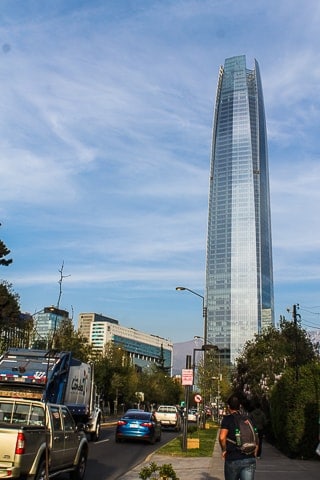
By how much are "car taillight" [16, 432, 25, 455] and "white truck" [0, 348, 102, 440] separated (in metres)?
8.08

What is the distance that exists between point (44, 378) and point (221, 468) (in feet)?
22.8

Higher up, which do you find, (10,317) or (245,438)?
(10,317)

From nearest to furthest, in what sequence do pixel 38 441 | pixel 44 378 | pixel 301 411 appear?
pixel 38 441 < pixel 301 411 < pixel 44 378

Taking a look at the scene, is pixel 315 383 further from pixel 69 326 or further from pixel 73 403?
pixel 69 326

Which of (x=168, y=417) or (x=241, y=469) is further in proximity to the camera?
(x=168, y=417)

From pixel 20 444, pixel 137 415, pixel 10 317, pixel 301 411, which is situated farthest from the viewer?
pixel 10 317

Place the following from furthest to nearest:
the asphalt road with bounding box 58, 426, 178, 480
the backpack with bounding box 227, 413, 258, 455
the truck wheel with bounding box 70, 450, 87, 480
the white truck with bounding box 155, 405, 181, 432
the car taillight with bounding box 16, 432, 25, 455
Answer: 1. the white truck with bounding box 155, 405, 181, 432
2. the asphalt road with bounding box 58, 426, 178, 480
3. the truck wheel with bounding box 70, 450, 87, 480
4. the car taillight with bounding box 16, 432, 25, 455
5. the backpack with bounding box 227, 413, 258, 455

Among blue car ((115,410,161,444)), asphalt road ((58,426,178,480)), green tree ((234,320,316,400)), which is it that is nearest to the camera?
asphalt road ((58,426,178,480))

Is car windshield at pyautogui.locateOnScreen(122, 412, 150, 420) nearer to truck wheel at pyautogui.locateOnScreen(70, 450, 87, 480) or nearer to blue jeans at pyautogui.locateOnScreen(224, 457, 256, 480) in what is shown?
truck wheel at pyautogui.locateOnScreen(70, 450, 87, 480)

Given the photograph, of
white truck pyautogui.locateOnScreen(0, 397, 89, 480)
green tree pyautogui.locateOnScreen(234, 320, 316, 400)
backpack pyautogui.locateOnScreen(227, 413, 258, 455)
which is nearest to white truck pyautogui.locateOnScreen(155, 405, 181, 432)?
green tree pyautogui.locateOnScreen(234, 320, 316, 400)

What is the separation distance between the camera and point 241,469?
735cm

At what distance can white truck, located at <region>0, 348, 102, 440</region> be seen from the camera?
1856 cm

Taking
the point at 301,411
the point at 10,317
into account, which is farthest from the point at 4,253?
the point at 301,411

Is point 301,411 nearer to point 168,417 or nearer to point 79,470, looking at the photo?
point 79,470
